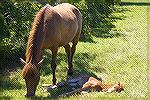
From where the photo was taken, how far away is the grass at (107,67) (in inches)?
327

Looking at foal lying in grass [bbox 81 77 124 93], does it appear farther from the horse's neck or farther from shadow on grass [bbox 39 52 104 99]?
the horse's neck

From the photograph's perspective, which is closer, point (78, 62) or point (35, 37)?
point (35, 37)

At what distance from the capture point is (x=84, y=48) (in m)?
13.7

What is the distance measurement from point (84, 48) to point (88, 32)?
291 cm

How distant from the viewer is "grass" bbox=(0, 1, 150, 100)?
27.3ft

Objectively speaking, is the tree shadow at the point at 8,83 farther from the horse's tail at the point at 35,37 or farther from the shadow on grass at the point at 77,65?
the horse's tail at the point at 35,37

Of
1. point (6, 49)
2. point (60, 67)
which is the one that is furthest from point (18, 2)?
point (60, 67)

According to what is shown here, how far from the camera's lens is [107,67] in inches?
429

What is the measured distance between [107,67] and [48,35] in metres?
2.97

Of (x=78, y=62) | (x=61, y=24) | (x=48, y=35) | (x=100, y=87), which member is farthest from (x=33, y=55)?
(x=78, y=62)

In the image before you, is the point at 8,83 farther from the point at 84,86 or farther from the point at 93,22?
the point at 93,22

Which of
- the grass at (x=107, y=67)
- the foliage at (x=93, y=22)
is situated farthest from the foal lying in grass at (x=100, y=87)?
the foliage at (x=93, y=22)

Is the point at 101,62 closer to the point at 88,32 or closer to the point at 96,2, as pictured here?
the point at 88,32

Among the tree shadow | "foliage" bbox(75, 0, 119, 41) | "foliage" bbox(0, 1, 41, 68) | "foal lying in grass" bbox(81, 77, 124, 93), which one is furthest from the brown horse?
"foliage" bbox(75, 0, 119, 41)
